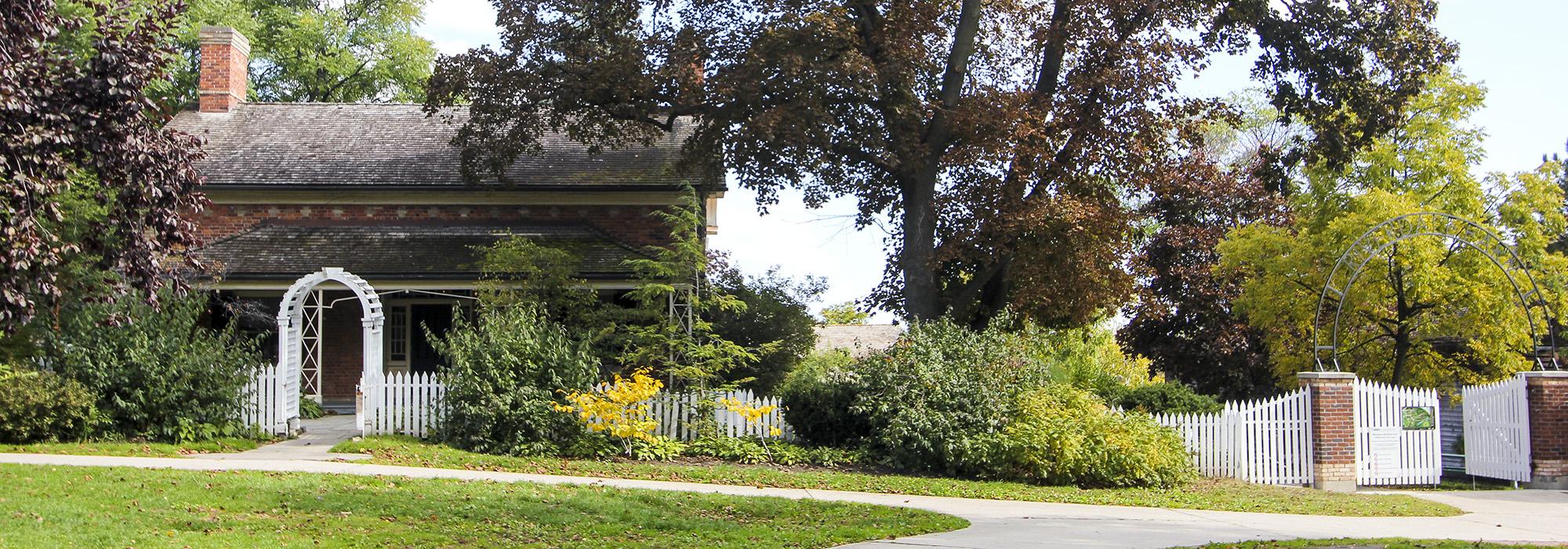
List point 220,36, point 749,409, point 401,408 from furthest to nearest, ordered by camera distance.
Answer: point 220,36, point 401,408, point 749,409

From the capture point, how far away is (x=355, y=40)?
3778 cm

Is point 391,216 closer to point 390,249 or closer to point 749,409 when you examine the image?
point 390,249

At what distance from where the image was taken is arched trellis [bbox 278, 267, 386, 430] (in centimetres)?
1730

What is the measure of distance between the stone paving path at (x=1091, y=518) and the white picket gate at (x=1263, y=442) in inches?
66.5

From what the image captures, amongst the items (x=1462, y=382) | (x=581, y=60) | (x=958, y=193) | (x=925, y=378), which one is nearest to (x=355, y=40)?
(x=581, y=60)

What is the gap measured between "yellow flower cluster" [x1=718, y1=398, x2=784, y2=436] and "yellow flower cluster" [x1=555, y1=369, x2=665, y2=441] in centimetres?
98

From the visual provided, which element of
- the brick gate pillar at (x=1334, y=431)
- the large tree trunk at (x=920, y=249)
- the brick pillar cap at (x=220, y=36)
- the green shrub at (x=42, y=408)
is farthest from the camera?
the brick pillar cap at (x=220, y=36)

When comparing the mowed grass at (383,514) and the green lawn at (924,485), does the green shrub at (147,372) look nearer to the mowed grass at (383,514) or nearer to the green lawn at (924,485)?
the green lawn at (924,485)

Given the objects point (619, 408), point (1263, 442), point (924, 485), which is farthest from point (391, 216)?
point (1263, 442)

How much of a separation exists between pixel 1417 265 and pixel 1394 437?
529 cm

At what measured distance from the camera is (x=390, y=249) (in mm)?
22219

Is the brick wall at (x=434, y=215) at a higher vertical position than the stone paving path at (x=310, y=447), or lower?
higher

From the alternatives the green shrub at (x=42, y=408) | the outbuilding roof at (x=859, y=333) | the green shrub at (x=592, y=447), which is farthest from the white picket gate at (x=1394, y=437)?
the outbuilding roof at (x=859, y=333)

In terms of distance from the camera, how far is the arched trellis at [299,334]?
1730cm
